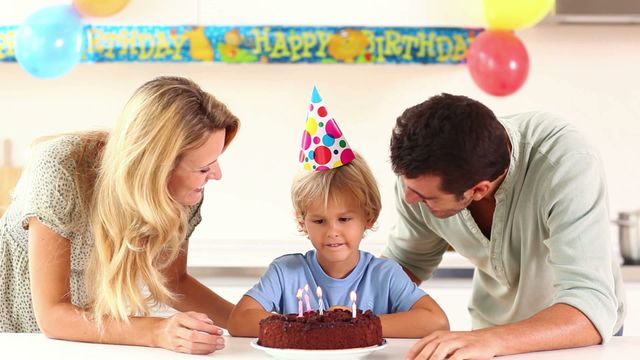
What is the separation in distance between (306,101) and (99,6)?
991 mm

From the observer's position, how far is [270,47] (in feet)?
12.4

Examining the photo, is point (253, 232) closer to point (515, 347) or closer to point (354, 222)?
point (354, 222)

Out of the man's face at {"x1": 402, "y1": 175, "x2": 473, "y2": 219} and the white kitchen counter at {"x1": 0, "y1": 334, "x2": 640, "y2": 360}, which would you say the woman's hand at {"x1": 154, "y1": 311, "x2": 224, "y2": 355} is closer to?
the white kitchen counter at {"x1": 0, "y1": 334, "x2": 640, "y2": 360}

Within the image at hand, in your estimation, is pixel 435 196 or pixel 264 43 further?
pixel 264 43

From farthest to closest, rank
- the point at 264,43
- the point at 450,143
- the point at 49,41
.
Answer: the point at 264,43
the point at 49,41
the point at 450,143

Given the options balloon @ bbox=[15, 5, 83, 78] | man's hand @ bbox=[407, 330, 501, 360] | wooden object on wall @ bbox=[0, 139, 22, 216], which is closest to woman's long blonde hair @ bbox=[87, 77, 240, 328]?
man's hand @ bbox=[407, 330, 501, 360]

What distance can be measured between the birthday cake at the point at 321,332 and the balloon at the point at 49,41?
1846 mm

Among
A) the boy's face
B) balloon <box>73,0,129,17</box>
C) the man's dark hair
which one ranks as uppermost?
balloon <box>73,0,129,17</box>

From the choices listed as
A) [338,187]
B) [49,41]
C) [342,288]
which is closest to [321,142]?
[338,187]

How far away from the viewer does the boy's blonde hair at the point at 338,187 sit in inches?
83.4

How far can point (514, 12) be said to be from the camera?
3.23 metres

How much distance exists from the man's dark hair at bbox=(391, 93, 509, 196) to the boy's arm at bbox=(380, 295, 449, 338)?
28 cm

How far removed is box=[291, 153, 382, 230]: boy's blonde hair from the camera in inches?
83.4

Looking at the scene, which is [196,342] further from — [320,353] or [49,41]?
[49,41]
